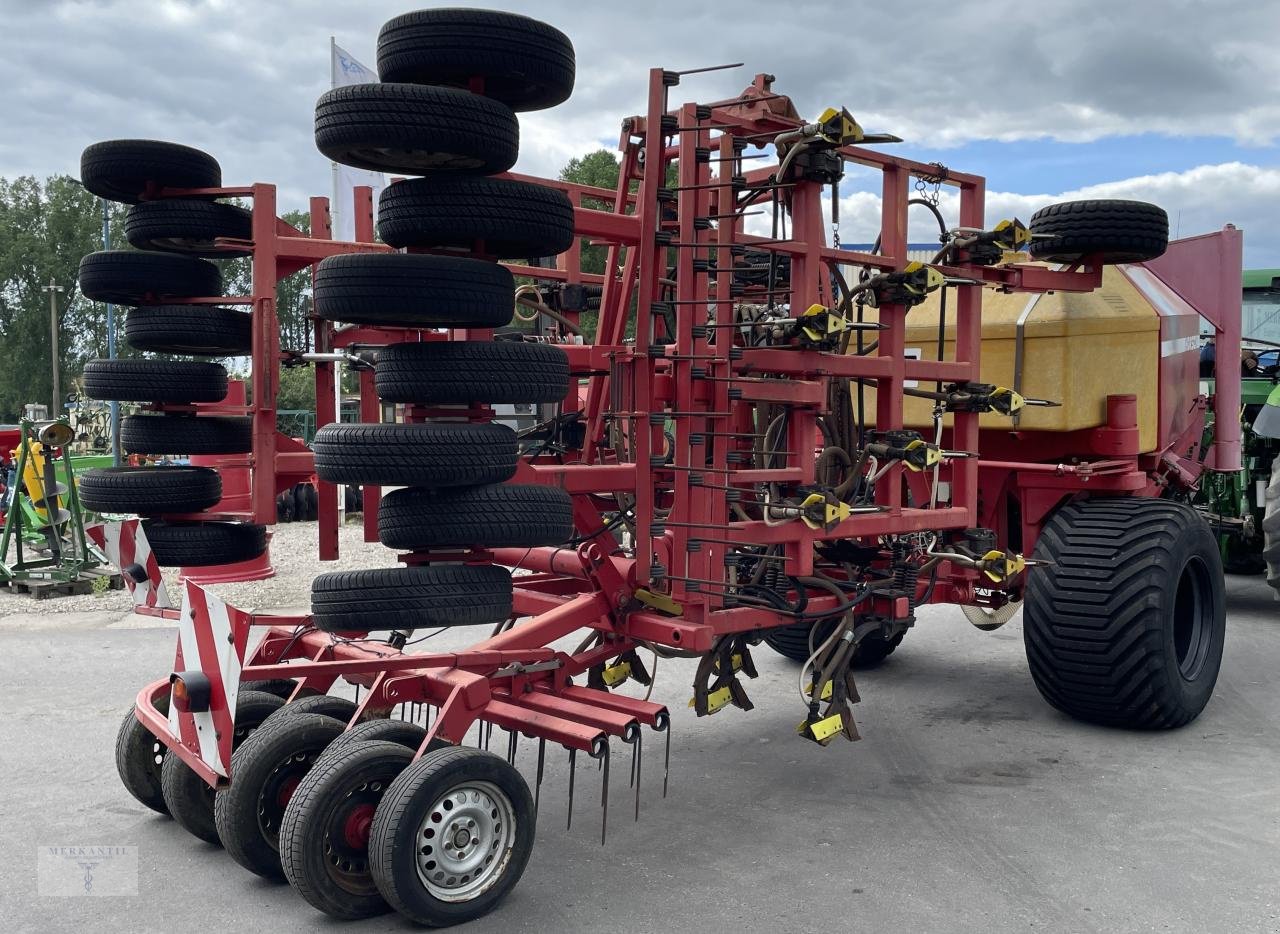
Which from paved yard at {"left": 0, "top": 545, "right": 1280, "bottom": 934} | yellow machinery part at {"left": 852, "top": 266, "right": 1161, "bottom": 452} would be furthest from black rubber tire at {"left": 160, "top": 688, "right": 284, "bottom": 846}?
yellow machinery part at {"left": 852, "top": 266, "right": 1161, "bottom": 452}

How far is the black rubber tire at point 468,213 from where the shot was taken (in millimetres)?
3900

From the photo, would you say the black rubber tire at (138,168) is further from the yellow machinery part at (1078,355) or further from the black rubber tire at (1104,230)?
the black rubber tire at (1104,230)

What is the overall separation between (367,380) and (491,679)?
184cm

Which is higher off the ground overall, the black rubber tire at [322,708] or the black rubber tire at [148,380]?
the black rubber tire at [148,380]

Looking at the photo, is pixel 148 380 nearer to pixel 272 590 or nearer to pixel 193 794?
pixel 193 794

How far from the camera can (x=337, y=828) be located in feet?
11.9

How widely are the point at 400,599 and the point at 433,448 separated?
517 mm

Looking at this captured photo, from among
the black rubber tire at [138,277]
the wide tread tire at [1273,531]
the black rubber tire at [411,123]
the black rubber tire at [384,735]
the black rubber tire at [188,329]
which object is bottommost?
the black rubber tire at [384,735]

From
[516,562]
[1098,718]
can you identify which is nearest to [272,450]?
[516,562]

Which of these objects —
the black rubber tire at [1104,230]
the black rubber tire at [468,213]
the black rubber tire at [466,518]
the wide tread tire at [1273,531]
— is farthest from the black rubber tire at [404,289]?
the wide tread tire at [1273,531]

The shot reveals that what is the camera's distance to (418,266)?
381 cm

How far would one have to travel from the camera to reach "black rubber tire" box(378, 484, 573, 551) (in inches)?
155

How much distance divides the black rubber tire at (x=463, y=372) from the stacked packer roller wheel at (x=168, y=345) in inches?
55.9

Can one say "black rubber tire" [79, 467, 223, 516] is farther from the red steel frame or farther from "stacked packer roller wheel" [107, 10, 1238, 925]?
"stacked packer roller wheel" [107, 10, 1238, 925]
